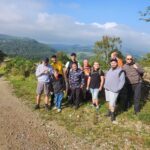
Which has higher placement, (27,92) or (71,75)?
(71,75)

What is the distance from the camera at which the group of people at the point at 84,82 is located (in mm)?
10961

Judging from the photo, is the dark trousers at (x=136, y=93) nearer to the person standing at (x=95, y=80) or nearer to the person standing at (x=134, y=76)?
the person standing at (x=134, y=76)

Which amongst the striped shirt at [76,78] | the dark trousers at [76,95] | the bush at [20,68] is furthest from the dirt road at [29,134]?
the bush at [20,68]

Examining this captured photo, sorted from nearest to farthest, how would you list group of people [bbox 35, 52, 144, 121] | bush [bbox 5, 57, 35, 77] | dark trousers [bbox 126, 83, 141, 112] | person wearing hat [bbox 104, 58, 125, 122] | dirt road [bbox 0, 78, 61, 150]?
dirt road [bbox 0, 78, 61, 150] < person wearing hat [bbox 104, 58, 125, 122] < group of people [bbox 35, 52, 144, 121] < dark trousers [bbox 126, 83, 141, 112] < bush [bbox 5, 57, 35, 77]

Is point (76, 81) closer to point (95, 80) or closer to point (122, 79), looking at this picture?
point (95, 80)

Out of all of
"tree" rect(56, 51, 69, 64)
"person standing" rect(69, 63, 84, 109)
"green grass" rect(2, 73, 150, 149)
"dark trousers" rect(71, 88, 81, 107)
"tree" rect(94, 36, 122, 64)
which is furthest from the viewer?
"tree" rect(94, 36, 122, 64)

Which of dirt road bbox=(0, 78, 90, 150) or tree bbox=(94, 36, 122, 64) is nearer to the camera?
dirt road bbox=(0, 78, 90, 150)

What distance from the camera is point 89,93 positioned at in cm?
1312

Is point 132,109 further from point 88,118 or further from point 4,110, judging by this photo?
point 4,110

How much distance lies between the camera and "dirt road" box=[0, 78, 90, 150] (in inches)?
337

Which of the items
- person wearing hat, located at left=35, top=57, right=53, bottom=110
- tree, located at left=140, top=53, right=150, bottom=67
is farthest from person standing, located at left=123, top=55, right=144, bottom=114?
tree, located at left=140, top=53, right=150, bottom=67

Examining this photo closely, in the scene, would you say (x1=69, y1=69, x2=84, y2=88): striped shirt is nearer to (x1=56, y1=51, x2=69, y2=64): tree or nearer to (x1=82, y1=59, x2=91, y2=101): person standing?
(x1=82, y1=59, x2=91, y2=101): person standing

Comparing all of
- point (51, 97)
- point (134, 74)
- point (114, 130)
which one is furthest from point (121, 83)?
point (51, 97)

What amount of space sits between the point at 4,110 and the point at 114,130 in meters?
4.99
